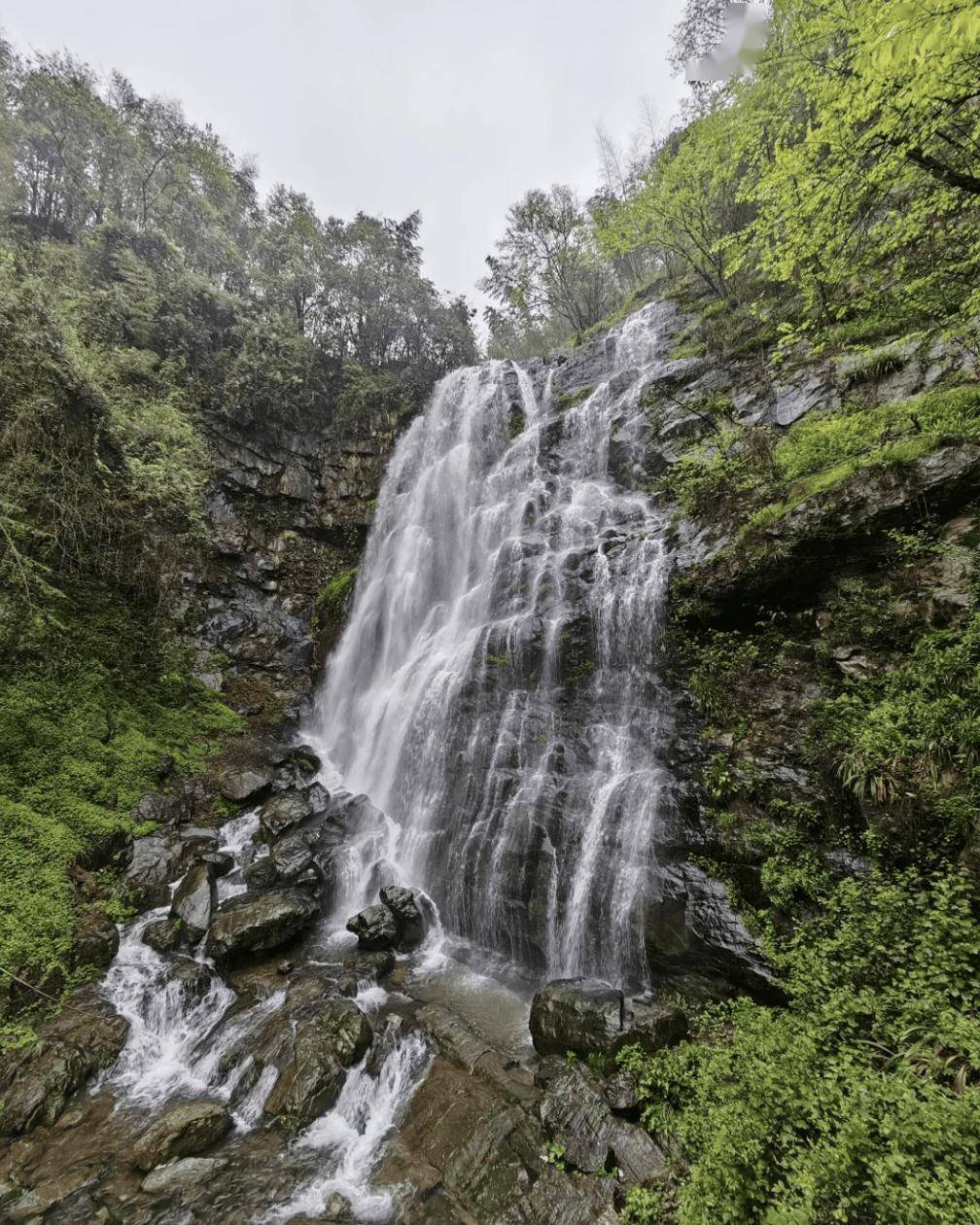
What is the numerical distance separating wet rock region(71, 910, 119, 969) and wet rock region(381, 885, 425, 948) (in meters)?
3.98

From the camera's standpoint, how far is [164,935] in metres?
7.65

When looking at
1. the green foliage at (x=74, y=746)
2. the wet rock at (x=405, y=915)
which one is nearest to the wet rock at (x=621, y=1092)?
the wet rock at (x=405, y=915)

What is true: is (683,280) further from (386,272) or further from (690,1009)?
(690,1009)

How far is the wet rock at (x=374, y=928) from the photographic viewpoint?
7.88 m

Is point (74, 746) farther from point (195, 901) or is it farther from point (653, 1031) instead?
point (653, 1031)

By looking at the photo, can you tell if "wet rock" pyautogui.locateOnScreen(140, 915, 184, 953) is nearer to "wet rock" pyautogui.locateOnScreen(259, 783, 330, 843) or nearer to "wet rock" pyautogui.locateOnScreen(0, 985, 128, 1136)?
"wet rock" pyautogui.locateOnScreen(0, 985, 128, 1136)

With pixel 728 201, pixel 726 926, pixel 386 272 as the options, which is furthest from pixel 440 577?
pixel 386 272

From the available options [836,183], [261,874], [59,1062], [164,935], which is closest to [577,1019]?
[59,1062]

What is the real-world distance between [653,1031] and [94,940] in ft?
25.5

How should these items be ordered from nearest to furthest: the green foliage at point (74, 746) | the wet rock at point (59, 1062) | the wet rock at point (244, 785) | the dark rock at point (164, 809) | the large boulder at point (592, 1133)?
the large boulder at point (592, 1133), the wet rock at point (59, 1062), the green foliage at point (74, 746), the dark rock at point (164, 809), the wet rock at point (244, 785)

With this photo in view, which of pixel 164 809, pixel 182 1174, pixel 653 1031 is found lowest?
pixel 182 1174

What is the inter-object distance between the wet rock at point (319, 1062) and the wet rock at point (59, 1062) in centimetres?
228

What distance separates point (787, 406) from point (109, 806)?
16.2m

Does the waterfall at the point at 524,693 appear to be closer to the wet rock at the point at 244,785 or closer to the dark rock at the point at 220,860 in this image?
the wet rock at the point at 244,785
